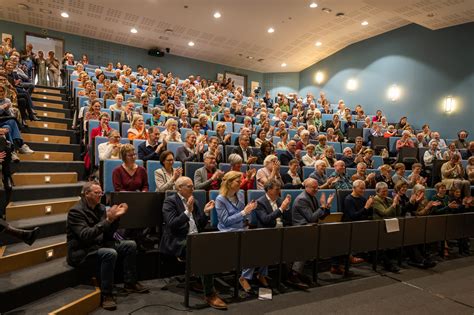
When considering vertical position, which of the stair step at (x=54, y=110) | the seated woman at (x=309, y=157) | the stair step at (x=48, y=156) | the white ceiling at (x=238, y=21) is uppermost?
the white ceiling at (x=238, y=21)

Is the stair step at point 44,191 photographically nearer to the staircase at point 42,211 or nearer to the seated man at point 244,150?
the staircase at point 42,211

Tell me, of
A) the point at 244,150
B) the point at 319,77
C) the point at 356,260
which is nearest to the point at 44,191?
the point at 244,150

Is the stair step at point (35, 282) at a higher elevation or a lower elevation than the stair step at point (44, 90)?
lower

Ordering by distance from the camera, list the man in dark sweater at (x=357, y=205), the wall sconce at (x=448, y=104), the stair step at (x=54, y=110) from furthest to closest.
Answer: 1. the wall sconce at (x=448, y=104)
2. the stair step at (x=54, y=110)
3. the man in dark sweater at (x=357, y=205)

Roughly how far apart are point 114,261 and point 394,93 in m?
9.37

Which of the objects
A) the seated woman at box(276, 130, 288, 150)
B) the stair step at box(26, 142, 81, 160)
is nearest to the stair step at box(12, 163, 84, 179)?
the stair step at box(26, 142, 81, 160)

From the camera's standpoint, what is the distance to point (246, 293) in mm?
2668

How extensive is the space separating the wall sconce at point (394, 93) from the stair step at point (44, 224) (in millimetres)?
9154

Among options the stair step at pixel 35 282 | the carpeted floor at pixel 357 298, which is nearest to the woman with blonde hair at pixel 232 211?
the carpeted floor at pixel 357 298

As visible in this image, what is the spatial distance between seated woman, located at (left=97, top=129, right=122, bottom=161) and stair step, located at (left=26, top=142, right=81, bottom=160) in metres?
1.09

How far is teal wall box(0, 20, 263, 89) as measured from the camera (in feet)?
31.1

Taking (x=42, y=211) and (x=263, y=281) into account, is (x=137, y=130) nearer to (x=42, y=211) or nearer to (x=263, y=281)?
(x=42, y=211)

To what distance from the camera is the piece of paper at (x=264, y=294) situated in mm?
2578

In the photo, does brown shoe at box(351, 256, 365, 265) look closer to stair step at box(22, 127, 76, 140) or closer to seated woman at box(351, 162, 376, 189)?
seated woman at box(351, 162, 376, 189)
